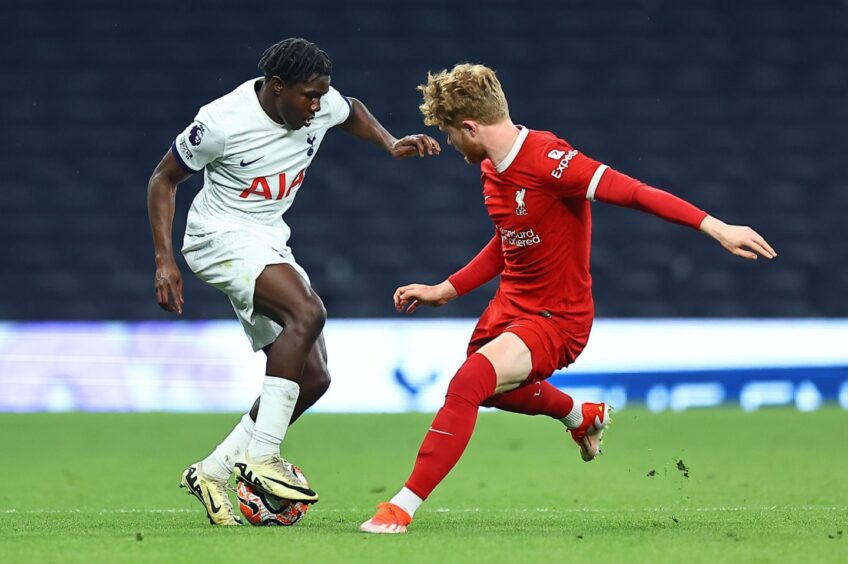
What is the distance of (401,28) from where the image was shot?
10.6m

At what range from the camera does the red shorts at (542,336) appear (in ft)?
15.0

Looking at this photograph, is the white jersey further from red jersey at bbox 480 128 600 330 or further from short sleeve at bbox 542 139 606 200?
short sleeve at bbox 542 139 606 200

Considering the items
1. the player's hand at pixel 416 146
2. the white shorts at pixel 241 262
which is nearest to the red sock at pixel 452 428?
the white shorts at pixel 241 262

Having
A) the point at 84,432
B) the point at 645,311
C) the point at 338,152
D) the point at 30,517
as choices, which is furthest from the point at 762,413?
the point at 30,517

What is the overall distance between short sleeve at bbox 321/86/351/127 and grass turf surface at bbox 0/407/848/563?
1.48m

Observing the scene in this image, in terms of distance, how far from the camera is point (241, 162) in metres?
4.95

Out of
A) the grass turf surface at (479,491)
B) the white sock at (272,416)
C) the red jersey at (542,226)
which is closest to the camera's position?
the grass turf surface at (479,491)

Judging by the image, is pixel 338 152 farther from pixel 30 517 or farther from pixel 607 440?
pixel 30 517

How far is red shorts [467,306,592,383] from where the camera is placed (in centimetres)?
459

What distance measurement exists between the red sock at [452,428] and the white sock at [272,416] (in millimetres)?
545

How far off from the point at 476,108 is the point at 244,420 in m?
1.38

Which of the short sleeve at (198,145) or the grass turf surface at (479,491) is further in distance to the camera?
the short sleeve at (198,145)

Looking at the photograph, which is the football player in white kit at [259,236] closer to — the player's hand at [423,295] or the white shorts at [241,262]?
the white shorts at [241,262]

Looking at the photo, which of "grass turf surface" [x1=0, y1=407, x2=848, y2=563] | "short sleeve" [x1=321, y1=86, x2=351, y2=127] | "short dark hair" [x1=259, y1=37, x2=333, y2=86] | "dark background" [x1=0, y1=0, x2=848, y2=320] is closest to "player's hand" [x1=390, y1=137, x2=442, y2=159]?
"short sleeve" [x1=321, y1=86, x2=351, y2=127]
